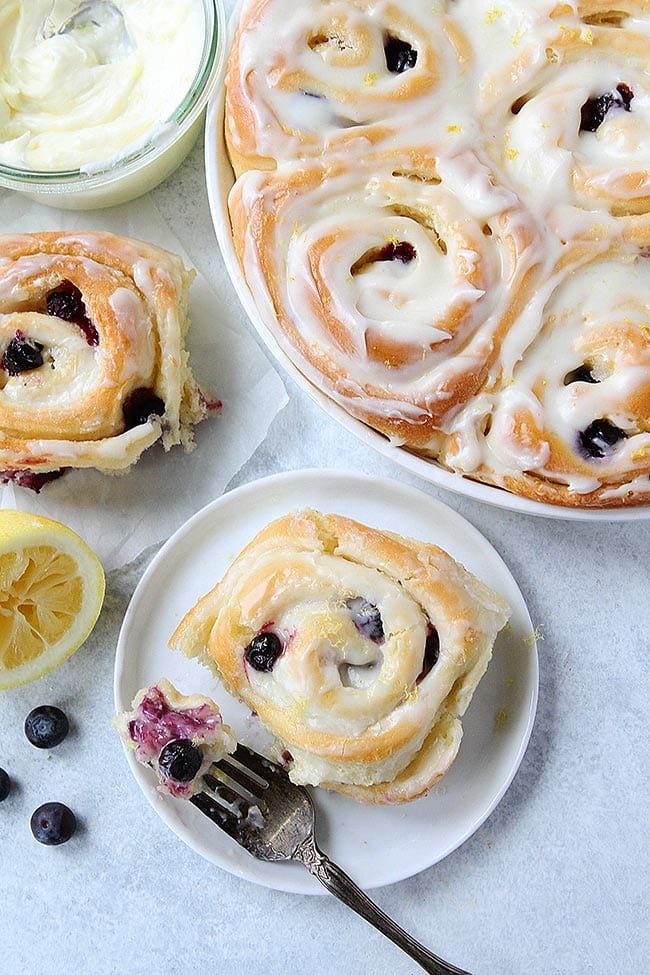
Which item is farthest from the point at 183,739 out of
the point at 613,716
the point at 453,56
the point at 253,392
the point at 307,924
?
the point at 453,56

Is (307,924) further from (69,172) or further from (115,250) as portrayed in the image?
(69,172)

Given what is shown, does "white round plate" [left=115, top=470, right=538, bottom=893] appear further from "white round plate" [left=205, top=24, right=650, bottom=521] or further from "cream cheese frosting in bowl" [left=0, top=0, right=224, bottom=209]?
"cream cheese frosting in bowl" [left=0, top=0, right=224, bottom=209]

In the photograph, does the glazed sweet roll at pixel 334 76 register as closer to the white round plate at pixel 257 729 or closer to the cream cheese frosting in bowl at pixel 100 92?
the cream cheese frosting in bowl at pixel 100 92

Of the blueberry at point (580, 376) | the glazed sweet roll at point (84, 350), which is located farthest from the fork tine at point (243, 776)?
the blueberry at point (580, 376)

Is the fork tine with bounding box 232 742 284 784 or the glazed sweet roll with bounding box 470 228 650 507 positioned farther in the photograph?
the fork tine with bounding box 232 742 284 784

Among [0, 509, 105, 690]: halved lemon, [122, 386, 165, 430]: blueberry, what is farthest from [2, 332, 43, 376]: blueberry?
[0, 509, 105, 690]: halved lemon
